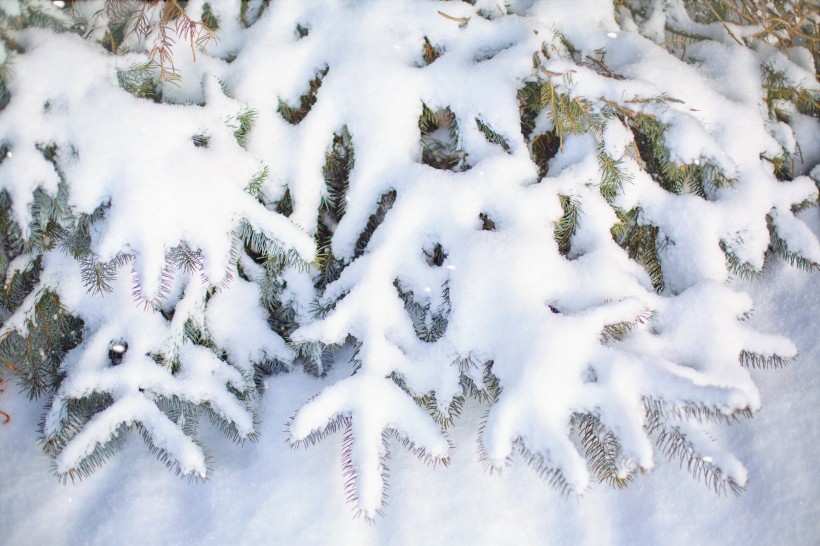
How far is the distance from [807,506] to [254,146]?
208cm

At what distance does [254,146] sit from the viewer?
1713 millimetres

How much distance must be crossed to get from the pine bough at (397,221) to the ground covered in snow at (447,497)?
13cm

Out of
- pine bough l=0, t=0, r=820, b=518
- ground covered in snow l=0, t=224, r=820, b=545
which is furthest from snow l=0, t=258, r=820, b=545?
pine bough l=0, t=0, r=820, b=518

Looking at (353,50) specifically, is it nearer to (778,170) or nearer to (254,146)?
(254,146)

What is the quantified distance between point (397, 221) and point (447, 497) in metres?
0.94

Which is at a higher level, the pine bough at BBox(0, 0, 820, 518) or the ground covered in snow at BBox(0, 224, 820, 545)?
the pine bough at BBox(0, 0, 820, 518)

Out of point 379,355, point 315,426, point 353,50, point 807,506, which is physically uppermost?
point 353,50

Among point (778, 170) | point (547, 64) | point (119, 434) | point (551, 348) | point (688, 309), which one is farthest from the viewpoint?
point (778, 170)

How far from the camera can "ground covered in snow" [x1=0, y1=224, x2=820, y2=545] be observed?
1.67 metres

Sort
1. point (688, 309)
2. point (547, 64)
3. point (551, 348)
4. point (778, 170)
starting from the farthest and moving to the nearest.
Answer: point (778, 170) → point (547, 64) → point (688, 309) → point (551, 348)

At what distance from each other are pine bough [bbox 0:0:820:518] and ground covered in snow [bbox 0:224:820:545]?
0.13m

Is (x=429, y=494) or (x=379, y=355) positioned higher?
(x=379, y=355)

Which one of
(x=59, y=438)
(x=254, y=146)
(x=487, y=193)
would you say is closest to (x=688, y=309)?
(x=487, y=193)

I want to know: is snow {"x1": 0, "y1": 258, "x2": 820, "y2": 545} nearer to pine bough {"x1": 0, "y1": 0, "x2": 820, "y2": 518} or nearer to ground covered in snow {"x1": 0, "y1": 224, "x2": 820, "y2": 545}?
ground covered in snow {"x1": 0, "y1": 224, "x2": 820, "y2": 545}
